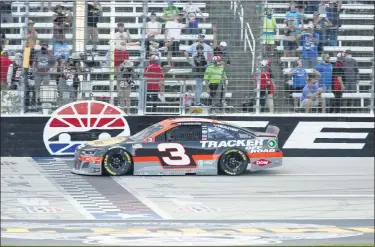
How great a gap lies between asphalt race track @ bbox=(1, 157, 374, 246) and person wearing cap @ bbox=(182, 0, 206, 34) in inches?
144

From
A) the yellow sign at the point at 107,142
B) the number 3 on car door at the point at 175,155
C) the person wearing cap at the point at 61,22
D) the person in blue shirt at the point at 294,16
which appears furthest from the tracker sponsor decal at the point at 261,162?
the person wearing cap at the point at 61,22

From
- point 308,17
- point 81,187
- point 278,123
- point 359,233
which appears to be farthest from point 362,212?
point 308,17

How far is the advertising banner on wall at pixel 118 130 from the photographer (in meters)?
20.9

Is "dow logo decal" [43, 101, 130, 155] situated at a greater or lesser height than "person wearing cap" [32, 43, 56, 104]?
lesser

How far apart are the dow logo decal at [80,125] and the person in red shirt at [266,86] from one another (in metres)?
2.86

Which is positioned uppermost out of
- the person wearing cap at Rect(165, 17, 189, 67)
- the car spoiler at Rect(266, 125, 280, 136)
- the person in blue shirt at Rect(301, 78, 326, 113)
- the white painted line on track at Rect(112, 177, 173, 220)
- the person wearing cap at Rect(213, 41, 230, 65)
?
the person wearing cap at Rect(165, 17, 189, 67)

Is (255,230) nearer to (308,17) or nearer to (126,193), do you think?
(126,193)

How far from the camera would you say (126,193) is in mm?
17000

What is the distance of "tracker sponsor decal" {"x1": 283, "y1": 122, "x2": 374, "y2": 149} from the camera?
21.5 meters

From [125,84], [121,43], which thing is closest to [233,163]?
[125,84]

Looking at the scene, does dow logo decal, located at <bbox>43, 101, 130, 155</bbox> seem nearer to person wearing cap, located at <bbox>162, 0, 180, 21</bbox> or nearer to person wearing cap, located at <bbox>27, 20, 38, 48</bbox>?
person wearing cap, located at <bbox>27, 20, 38, 48</bbox>

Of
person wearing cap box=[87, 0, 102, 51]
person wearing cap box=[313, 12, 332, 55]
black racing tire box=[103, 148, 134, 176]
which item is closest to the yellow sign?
black racing tire box=[103, 148, 134, 176]

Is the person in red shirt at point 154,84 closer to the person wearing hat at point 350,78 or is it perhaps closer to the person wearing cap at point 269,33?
the person wearing cap at point 269,33

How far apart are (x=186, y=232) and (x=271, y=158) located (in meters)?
6.16
